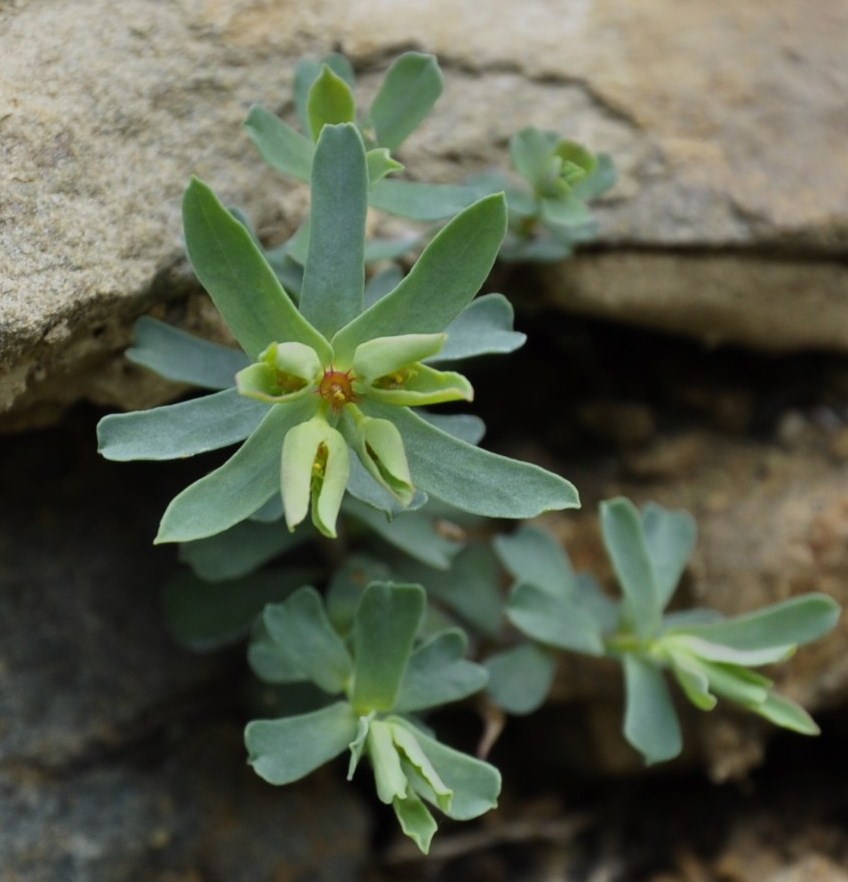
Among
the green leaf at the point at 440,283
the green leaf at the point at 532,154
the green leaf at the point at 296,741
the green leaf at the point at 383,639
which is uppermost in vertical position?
the green leaf at the point at 440,283

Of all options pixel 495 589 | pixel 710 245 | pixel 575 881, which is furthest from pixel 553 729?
pixel 710 245

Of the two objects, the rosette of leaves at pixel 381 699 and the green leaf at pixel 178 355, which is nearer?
the rosette of leaves at pixel 381 699

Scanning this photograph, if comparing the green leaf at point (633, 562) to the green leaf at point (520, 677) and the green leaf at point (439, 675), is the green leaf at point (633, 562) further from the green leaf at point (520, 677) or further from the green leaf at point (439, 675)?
the green leaf at point (439, 675)

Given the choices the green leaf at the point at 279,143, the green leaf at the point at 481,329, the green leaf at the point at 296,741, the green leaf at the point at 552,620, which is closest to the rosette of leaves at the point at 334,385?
the green leaf at the point at 481,329

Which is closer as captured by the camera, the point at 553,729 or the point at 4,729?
the point at 4,729

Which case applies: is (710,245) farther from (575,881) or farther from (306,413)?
(575,881)

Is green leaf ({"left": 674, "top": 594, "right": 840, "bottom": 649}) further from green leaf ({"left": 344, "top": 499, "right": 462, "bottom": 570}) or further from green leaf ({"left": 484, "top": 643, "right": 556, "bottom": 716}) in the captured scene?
green leaf ({"left": 344, "top": 499, "right": 462, "bottom": 570})

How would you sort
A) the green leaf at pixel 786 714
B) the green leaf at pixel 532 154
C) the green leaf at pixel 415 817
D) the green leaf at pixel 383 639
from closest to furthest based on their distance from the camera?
the green leaf at pixel 415 817
the green leaf at pixel 383 639
the green leaf at pixel 786 714
the green leaf at pixel 532 154
